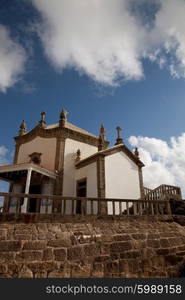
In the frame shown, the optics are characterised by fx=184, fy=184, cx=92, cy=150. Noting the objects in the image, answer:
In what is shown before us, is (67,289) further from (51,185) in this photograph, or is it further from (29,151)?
(29,151)

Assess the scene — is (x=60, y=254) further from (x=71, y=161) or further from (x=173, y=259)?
(x=71, y=161)

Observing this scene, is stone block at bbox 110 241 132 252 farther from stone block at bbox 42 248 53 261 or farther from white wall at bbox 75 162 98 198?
white wall at bbox 75 162 98 198

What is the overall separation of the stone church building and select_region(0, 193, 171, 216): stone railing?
0.59 meters

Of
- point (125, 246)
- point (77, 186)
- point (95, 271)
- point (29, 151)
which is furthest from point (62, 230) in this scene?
point (29, 151)

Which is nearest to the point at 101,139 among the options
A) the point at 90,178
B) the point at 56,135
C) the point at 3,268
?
the point at 56,135

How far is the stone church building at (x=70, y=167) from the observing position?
13.6 metres

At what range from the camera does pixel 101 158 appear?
1394cm

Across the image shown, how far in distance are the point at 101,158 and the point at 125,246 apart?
8006 millimetres

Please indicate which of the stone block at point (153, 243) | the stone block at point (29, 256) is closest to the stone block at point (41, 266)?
the stone block at point (29, 256)

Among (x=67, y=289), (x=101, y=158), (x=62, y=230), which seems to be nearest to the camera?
(x=67, y=289)

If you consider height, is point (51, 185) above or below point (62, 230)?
above

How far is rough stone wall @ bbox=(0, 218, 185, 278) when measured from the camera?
525cm

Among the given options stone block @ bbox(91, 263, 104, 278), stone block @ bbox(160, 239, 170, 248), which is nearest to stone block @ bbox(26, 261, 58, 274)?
stone block @ bbox(91, 263, 104, 278)

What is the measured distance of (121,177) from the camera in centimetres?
1463
